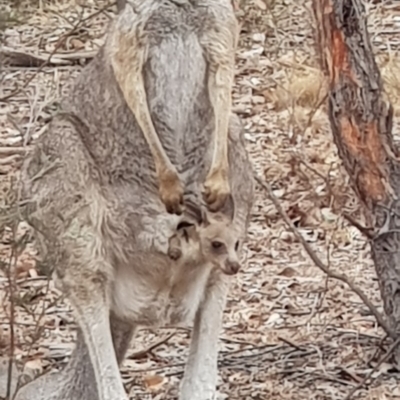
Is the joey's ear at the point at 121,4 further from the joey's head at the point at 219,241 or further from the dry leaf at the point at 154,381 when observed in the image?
the dry leaf at the point at 154,381

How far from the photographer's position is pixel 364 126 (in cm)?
526

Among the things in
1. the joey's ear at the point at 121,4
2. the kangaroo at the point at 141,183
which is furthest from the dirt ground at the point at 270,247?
the joey's ear at the point at 121,4

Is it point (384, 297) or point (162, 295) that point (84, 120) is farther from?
point (384, 297)

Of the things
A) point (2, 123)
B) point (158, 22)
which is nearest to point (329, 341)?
point (158, 22)

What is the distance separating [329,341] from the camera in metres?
5.62

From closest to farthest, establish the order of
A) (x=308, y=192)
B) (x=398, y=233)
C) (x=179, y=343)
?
(x=398, y=233), (x=179, y=343), (x=308, y=192)

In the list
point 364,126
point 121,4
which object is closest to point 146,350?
point 364,126

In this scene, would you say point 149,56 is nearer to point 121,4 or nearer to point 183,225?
point 121,4

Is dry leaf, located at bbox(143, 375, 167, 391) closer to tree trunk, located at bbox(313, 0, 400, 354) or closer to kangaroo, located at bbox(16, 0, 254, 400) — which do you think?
kangaroo, located at bbox(16, 0, 254, 400)

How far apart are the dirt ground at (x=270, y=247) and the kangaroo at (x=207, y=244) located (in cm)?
48

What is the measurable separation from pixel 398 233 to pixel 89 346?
1.40 metres

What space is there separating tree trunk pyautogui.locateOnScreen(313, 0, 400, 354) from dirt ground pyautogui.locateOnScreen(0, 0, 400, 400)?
1.22 ft

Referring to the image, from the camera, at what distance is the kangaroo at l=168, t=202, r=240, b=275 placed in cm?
433

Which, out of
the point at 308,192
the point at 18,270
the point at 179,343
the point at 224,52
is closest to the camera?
the point at 224,52
